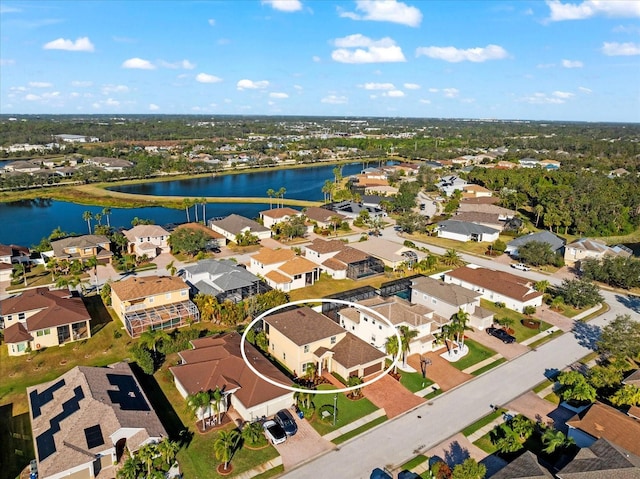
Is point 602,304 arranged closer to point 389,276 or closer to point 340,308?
point 389,276

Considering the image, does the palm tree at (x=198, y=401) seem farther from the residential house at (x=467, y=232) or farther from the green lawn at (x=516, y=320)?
the residential house at (x=467, y=232)

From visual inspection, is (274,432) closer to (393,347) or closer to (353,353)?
(353,353)

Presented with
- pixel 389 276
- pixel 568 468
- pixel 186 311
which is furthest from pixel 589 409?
pixel 186 311

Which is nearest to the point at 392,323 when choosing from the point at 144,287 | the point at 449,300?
the point at 449,300

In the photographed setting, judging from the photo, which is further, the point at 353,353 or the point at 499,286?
the point at 499,286

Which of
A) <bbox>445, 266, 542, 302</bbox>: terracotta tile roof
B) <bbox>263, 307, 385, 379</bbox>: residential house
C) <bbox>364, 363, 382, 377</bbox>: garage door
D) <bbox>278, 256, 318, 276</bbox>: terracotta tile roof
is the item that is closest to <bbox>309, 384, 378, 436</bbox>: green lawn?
<bbox>263, 307, 385, 379</bbox>: residential house
